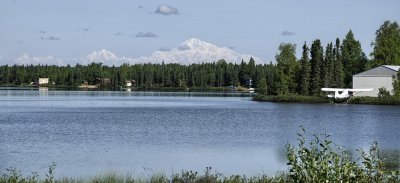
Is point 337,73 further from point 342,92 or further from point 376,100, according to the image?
point 376,100

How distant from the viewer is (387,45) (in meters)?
110

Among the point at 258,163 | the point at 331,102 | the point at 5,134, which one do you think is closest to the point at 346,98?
the point at 331,102

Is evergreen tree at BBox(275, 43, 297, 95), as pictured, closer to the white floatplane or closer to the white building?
the white floatplane

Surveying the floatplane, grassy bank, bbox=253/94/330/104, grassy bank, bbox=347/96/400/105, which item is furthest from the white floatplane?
grassy bank, bbox=253/94/330/104

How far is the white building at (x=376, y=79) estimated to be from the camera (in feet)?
319

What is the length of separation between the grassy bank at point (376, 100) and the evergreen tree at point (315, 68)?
26.0 ft

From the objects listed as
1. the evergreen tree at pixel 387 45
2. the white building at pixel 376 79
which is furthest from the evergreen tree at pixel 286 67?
the evergreen tree at pixel 387 45

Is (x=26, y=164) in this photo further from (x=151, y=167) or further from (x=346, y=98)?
(x=346, y=98)

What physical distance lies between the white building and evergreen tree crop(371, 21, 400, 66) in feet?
27.7

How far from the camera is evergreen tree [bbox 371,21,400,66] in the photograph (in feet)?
356

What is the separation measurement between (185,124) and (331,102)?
52.8 meters

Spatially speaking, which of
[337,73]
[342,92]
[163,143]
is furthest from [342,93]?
[163,143]

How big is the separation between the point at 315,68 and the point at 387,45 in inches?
564

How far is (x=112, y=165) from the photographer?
80.6 ft
